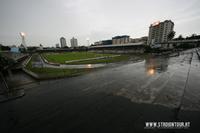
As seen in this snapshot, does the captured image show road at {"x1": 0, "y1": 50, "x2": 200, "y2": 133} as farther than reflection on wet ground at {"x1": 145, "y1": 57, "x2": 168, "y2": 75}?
No

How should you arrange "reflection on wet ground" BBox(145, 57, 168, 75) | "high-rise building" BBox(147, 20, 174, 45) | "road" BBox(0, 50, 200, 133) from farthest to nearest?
"high-rise building" BBox(147, 20, 174, 45) → "reflection on wet ground" BBox(145, 57, 168, 75) → "road" BBox(0, 50, 200, 133)

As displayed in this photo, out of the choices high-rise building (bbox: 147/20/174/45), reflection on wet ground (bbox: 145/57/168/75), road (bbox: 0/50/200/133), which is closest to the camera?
road (bbox: 0/50/200/133)

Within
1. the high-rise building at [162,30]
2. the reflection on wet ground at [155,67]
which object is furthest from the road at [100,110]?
the high-rise building at [162,30]

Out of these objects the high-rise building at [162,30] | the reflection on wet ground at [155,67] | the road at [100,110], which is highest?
the high-rise building at [162,30]

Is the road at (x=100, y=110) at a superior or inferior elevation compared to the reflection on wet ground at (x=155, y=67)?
inferior

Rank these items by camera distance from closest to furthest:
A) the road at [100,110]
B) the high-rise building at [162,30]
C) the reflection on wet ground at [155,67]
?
the road at [100,110] < the reflection on wet ground at [155,67] < the high-rise building at [162,30]

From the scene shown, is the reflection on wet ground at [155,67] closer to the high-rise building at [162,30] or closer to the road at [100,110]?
the road at [100,110]

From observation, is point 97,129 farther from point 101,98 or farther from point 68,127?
point 101,98

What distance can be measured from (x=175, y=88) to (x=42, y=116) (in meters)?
11.0

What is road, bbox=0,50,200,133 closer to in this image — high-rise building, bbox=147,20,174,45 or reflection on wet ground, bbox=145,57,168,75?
reflection on wet ground, bbox=145,57,168,75

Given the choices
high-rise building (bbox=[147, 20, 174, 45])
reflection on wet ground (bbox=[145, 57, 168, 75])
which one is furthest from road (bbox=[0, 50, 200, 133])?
high-rise building (bbox=[147, 20, 174, 45])

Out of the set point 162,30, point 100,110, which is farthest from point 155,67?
point 162,30

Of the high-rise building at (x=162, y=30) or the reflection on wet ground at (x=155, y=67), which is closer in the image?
the reflection on wet ground at (x=155, y=67)

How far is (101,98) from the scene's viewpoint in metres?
7.22
